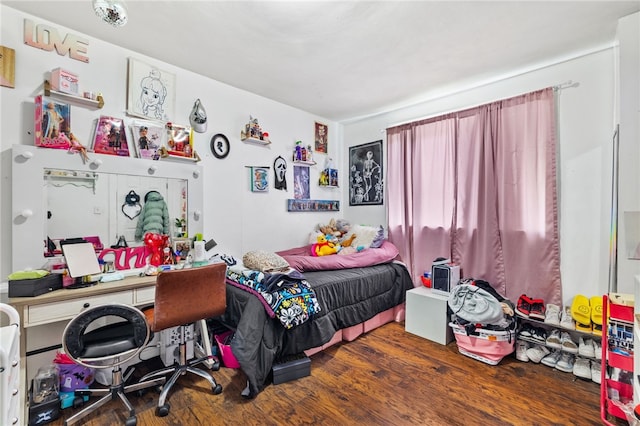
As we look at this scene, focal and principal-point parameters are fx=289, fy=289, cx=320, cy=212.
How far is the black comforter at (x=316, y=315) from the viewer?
6.36 ft

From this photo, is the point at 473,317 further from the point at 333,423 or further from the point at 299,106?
the point at 299,106

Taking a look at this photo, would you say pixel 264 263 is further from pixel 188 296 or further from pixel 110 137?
pixel 110 137

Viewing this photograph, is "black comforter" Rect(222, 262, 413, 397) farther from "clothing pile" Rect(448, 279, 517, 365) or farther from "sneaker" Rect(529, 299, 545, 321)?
"sneaker" Rect(529, 299, 545, 321)

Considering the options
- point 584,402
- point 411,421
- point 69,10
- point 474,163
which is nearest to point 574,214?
point 474,163

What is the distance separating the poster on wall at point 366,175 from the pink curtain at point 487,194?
317mm

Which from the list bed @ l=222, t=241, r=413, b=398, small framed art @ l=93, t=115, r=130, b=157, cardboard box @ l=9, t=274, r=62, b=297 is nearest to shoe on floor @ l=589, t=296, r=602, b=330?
bed @ l=222, t=241, r=413, b=398

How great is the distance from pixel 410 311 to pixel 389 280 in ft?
1.22

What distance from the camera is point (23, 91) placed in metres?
1.96

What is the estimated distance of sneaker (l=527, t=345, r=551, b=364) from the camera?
2.32 meters

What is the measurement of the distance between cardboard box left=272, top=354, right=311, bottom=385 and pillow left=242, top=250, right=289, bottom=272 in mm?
705

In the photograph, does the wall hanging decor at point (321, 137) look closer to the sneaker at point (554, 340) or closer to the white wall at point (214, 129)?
the white wall at point (214, 129)

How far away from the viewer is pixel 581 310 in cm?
218

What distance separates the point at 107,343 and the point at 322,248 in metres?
2.19

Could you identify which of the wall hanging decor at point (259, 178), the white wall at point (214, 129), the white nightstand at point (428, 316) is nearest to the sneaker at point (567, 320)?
the white nightstand at point (428, 316)
